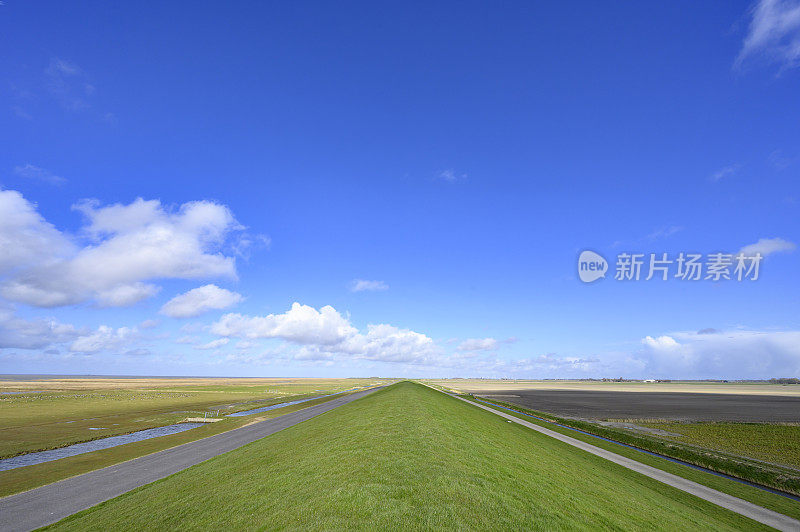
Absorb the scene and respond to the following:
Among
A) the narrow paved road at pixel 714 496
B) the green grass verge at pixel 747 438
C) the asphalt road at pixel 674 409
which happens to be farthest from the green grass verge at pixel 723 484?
the asphalt road at pixel 674 409

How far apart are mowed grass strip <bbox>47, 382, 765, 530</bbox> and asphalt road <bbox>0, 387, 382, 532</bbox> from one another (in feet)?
5.14

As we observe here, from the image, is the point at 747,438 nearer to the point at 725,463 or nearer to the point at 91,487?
the point at 725,463

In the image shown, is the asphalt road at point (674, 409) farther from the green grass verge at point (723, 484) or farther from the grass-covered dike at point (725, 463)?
the green grass verge at point (723, 484)

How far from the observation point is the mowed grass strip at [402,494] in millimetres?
10508

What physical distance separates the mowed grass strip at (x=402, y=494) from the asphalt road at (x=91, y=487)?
1566mm

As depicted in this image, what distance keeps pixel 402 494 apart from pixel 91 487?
1784 centimetres

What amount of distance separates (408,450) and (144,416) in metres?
55.0

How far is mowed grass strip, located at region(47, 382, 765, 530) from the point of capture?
10508 mm

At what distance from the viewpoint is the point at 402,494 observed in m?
11.4

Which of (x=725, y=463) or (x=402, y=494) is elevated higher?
(x=402, y=494)

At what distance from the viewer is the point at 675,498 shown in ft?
58.8

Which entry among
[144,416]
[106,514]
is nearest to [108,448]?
[106,514]

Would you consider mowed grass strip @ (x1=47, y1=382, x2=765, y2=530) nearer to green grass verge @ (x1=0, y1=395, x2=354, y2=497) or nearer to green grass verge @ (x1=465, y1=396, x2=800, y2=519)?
green grass verge @ (x1=465, y1=396, x2=800, y2=519)

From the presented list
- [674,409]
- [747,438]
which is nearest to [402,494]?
[747,438]
